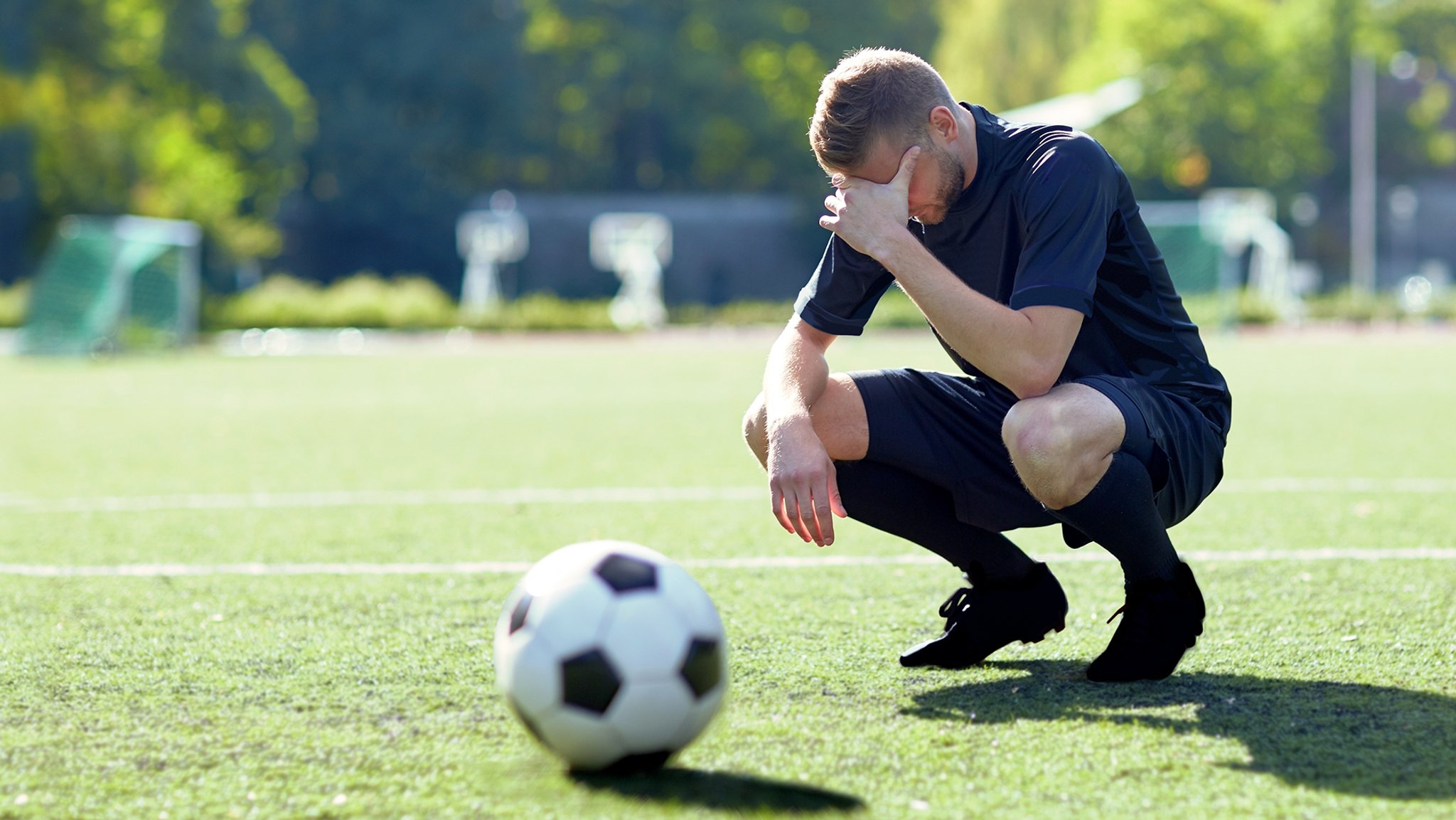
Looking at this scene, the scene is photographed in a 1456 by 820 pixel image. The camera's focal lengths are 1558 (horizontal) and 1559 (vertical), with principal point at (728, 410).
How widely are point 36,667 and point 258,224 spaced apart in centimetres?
4219

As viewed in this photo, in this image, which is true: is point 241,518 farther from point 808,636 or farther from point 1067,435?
point 1067,435

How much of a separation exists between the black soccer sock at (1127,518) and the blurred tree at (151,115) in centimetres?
3380

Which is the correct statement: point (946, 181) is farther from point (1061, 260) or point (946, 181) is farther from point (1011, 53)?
point (1011, 53)

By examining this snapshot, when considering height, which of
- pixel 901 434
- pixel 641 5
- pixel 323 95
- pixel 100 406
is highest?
pixel 641 5

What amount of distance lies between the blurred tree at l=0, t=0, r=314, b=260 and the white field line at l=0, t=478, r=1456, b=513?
2910 centimetres

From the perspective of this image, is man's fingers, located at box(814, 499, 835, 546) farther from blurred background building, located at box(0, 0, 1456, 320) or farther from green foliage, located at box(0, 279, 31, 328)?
blurred background building, located at box(0, 0, 1456, 320)

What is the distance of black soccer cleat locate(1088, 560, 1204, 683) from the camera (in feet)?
10.9

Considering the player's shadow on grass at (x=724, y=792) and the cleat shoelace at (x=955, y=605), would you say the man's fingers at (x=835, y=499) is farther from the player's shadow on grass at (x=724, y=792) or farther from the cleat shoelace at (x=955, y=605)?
the player's shadow on grass at (x=724, y=792)

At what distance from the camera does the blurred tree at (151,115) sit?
33.9m

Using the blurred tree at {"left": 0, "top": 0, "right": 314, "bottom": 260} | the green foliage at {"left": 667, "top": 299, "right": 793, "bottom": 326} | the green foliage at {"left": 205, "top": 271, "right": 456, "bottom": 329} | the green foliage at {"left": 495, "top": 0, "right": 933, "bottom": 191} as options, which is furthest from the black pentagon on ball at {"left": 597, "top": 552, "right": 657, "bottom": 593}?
the green foliage at {"left": 495, "top": 0, "right": 933, "bottom": 191}

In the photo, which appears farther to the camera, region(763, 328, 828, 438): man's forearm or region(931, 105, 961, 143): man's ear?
region(763, 328, 828, 438): man's forearm

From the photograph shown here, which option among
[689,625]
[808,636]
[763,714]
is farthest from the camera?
[808,636]

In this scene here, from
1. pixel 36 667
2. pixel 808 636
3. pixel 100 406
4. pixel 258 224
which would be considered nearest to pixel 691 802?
pixel 808 636

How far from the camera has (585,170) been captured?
182 ft
